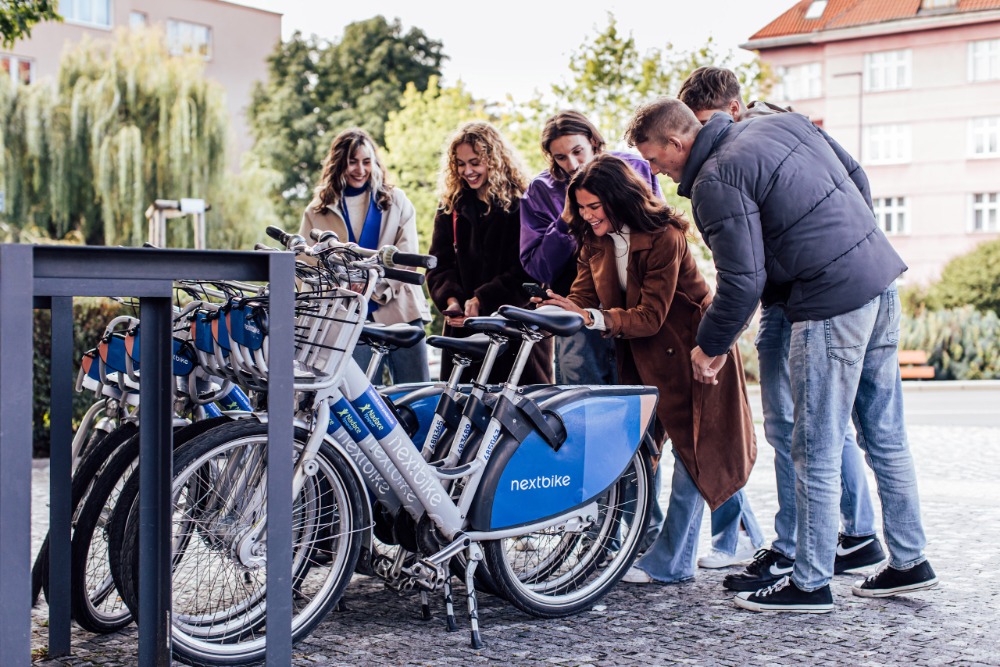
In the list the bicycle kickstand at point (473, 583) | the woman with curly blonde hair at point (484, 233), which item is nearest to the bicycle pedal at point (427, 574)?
the bicycle kickstand at point (473, 583)

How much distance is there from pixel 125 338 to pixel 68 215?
2079 centimetres

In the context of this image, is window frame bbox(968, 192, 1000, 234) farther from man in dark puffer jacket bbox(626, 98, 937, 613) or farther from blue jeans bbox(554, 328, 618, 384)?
man in dark puffer jacket bbox(626, 98, 937, 613)

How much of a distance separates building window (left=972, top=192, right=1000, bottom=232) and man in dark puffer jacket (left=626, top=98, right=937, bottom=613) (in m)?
39.1

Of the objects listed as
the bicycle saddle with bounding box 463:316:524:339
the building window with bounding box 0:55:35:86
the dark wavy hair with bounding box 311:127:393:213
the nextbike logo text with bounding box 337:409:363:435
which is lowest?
the nextbike logo text with bounding box 337:409:363:435

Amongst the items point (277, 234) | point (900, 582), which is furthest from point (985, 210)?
point (277, 234)

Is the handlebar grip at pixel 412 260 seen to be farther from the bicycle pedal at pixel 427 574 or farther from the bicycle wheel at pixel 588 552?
the bicycle wheel at pixel 588 552

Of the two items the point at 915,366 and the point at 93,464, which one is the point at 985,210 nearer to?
the point at 915,366

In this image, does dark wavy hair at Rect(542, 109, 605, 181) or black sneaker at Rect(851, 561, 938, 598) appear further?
dark wavy hair at Rect(542, 109, 605, 181)

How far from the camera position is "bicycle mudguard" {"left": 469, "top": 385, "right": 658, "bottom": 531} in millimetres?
4387

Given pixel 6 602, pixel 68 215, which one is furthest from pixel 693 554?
pixel 68 215

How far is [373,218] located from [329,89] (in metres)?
35.7

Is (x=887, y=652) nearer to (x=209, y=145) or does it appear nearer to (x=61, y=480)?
(x=61, y=480)

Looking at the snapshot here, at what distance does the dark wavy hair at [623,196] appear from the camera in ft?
16.1

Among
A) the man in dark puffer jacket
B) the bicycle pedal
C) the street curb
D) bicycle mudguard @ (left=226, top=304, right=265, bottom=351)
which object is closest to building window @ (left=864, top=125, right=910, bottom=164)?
the street curb
